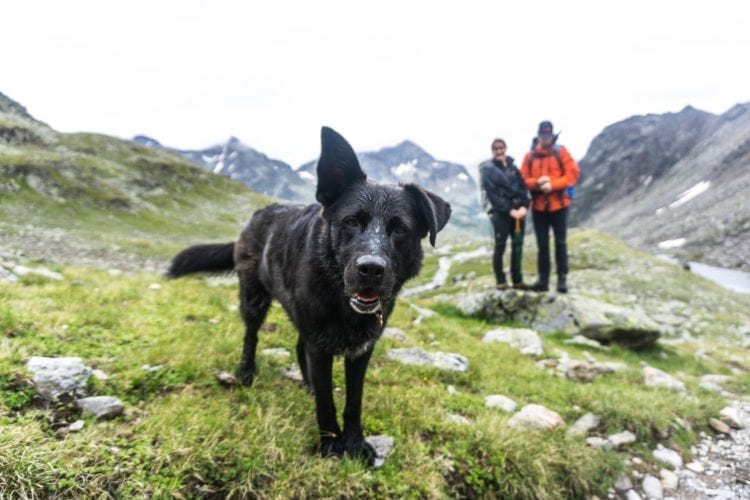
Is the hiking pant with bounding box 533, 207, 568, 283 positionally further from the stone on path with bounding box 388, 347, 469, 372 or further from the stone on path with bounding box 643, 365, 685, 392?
the stone on path with bounding box 388, 347, 469, 372

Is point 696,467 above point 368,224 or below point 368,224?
below

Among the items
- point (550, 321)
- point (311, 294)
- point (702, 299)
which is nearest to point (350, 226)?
point (311, 294)

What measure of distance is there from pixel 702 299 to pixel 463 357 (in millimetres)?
25463

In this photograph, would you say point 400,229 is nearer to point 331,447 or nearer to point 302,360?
point 331,447

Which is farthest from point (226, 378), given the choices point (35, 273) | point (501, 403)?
point (35, 273)

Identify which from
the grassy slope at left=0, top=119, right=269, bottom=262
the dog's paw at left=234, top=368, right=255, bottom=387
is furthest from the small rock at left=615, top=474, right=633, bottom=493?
the grassy slope at left=0, top=119, right=269, bottom=262

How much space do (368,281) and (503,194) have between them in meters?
8.64

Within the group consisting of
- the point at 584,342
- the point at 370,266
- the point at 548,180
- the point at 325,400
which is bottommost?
the point at 584,342

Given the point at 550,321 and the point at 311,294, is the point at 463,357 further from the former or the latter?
the point at 550,321

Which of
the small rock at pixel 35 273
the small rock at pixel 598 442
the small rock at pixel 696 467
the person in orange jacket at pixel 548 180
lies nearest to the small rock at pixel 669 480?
the small rock at pixel 696 467

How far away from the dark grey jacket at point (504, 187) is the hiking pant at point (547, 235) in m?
0.70

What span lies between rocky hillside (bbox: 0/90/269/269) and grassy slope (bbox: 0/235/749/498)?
17202mm

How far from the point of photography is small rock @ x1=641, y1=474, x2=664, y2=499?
4.87 m

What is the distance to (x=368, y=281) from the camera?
11.8 feet
